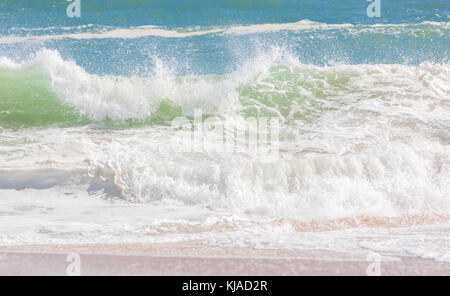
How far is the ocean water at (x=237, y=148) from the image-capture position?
14.2ft

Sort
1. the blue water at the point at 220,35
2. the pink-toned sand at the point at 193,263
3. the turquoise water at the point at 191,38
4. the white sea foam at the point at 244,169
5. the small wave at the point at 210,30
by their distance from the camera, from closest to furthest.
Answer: the pink-toned sand at the point at 193,263 < the white sea foam at the point at 244,169 < the turquoise water at the point at 191,38 < the blue water at the point at 220,35 < the small wave at the point at 210,30

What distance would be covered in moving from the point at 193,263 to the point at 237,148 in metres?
3.23

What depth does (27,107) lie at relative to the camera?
817 centimetres

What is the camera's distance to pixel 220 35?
1309 centimetres

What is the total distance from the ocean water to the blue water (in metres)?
0.09

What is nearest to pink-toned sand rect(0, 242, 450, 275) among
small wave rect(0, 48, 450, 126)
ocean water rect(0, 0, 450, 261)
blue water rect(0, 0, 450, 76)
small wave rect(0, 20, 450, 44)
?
ocean water rect(0, 0, 450, 261)

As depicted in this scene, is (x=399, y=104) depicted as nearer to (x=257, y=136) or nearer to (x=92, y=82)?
(x=257, y=136)

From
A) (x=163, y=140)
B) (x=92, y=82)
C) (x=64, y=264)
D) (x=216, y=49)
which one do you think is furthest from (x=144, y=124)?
(x=216, y=49)

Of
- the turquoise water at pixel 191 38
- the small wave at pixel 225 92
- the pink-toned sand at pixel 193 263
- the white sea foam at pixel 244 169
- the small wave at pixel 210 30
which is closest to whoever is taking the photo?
the pink-toned sand at pixel 193 263

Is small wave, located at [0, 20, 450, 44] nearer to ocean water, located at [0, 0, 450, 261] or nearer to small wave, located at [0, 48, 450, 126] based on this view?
ocean water, located at [0, 0, 450, 261]

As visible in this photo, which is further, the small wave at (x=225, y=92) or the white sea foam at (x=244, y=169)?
the small wave at (x=225, y=92)

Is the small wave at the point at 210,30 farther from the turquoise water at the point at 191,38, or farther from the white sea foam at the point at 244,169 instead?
the white sea foam at the point at 244,169

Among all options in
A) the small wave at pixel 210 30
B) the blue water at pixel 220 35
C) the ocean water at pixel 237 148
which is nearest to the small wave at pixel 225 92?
the ocean water at pixel 237 148

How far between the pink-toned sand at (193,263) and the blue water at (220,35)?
21.2 ft
